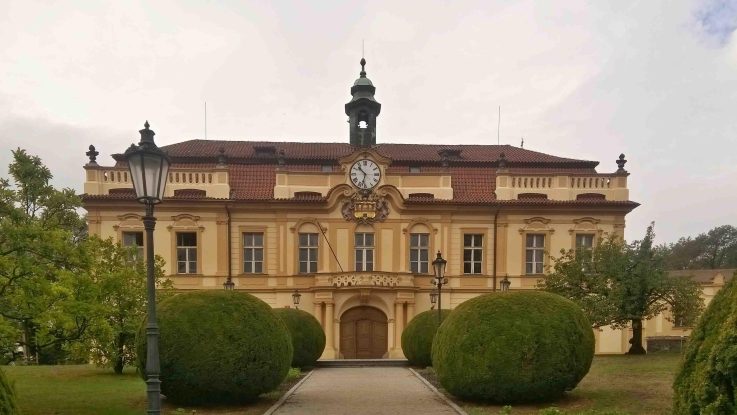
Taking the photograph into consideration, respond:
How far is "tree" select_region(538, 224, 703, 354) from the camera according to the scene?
1872cm

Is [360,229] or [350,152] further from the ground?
[350,152]

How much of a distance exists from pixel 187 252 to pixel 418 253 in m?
12.1

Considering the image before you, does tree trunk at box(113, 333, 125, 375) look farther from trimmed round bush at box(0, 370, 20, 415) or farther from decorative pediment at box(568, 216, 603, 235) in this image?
decorative pediment at box(568, 216, 603, 235)

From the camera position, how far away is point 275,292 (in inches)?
1017

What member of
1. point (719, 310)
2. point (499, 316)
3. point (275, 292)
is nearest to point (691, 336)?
point (719, 310)

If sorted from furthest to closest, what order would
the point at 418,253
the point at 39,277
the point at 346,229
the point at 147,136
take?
the point at 418,253 → the point at 346,229 → the point at 39,277 → the point at 147,136

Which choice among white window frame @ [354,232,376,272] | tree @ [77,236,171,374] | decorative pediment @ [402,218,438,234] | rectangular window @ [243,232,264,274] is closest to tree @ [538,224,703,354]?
decorative pediment @ [402,218,438,234]

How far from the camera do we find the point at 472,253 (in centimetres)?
2673

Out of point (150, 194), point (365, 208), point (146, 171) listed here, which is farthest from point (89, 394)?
point (365, 208)

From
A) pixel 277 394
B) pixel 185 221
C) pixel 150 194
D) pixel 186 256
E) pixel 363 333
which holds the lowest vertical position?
pixel 363 333

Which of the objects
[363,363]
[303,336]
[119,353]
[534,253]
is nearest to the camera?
[119,353]

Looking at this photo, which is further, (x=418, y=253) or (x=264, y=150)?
→ (x=264, y=150)

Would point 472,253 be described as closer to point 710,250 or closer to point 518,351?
point 518,351

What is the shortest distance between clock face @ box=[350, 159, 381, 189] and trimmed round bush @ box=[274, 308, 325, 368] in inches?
324
